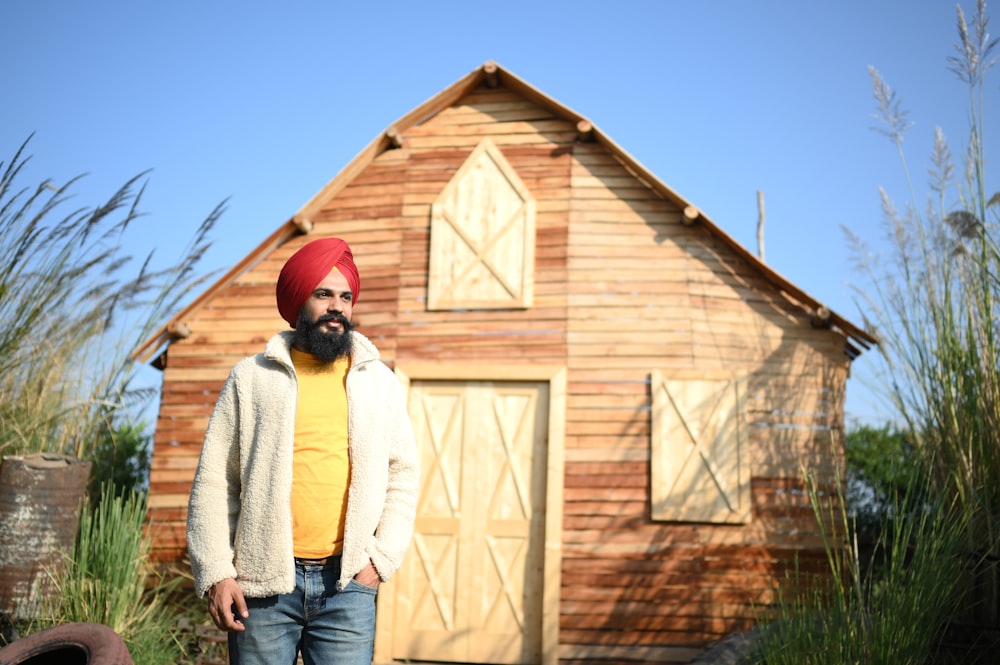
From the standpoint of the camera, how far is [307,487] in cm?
283

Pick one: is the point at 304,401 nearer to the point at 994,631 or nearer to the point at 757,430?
the point at 994,631

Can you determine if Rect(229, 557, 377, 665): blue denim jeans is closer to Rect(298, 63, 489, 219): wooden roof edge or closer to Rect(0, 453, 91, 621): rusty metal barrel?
Rect(0, 453, 91, 621): rusty metal barrel

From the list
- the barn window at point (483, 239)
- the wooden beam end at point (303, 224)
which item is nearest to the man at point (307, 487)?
the barn window at point (483, 239)

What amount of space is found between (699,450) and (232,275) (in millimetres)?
4583

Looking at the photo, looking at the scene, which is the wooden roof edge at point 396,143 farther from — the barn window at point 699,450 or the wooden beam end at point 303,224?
the barn window at point 699,450

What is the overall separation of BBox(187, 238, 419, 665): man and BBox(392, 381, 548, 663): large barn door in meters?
5.07

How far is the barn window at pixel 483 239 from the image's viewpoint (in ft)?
27.8

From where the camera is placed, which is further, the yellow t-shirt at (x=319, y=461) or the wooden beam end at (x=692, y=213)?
the wooden beam end at (x=692, y=213)

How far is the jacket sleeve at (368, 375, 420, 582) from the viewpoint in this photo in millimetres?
2852

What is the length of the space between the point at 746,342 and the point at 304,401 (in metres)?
5.88

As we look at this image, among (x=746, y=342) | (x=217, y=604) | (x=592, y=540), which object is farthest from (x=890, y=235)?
(x=217, y=604)

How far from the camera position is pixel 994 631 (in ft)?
15.7

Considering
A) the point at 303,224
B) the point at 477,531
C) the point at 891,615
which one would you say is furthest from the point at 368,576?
the point at 303,224

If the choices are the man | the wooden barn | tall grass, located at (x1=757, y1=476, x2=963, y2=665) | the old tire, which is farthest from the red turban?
the wooden barn
